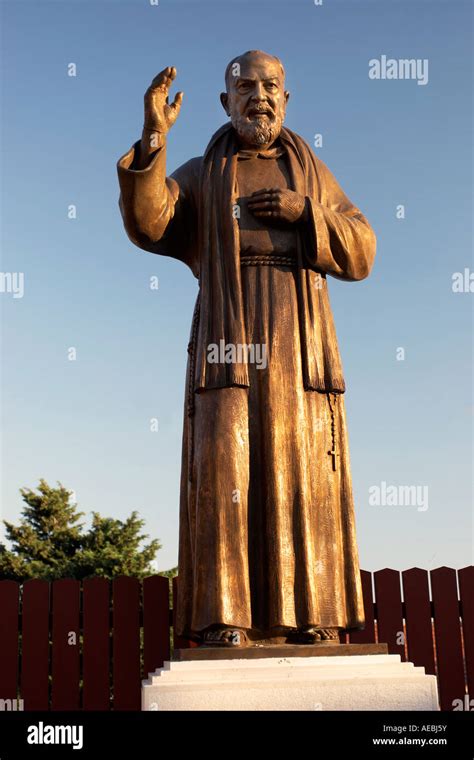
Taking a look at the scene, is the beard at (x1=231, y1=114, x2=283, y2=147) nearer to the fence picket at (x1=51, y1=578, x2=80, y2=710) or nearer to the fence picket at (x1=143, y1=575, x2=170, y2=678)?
the fence picket at (x1=143, y1=575, x2=170, y2=678)

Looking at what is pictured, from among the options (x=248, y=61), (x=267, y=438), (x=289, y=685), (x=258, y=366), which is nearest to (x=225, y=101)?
(x=248, y=61)

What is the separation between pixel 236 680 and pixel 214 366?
7.42ft

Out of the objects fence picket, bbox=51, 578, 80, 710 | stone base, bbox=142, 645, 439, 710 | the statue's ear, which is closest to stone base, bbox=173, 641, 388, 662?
stone base, bbox=142, 645, 439, 710

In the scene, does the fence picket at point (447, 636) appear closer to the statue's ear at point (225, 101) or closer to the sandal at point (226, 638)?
the sandal at point (226, 638)

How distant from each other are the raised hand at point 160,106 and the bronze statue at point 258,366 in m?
0.01

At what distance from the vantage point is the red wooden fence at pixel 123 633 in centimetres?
896

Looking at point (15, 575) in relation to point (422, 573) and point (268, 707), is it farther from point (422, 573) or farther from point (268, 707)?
point (268, 707)

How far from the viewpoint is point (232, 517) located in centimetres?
675

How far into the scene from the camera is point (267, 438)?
6965 mm

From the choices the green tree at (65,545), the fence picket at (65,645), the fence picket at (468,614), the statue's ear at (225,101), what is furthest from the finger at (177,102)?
the green tree at (65,545)

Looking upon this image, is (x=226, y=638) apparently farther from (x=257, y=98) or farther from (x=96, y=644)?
(x=257, y=98)

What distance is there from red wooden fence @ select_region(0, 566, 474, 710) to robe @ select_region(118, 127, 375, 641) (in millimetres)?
2058

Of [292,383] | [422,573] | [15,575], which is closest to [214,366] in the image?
[292,383]

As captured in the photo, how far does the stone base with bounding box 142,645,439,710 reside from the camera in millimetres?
→ 5969
